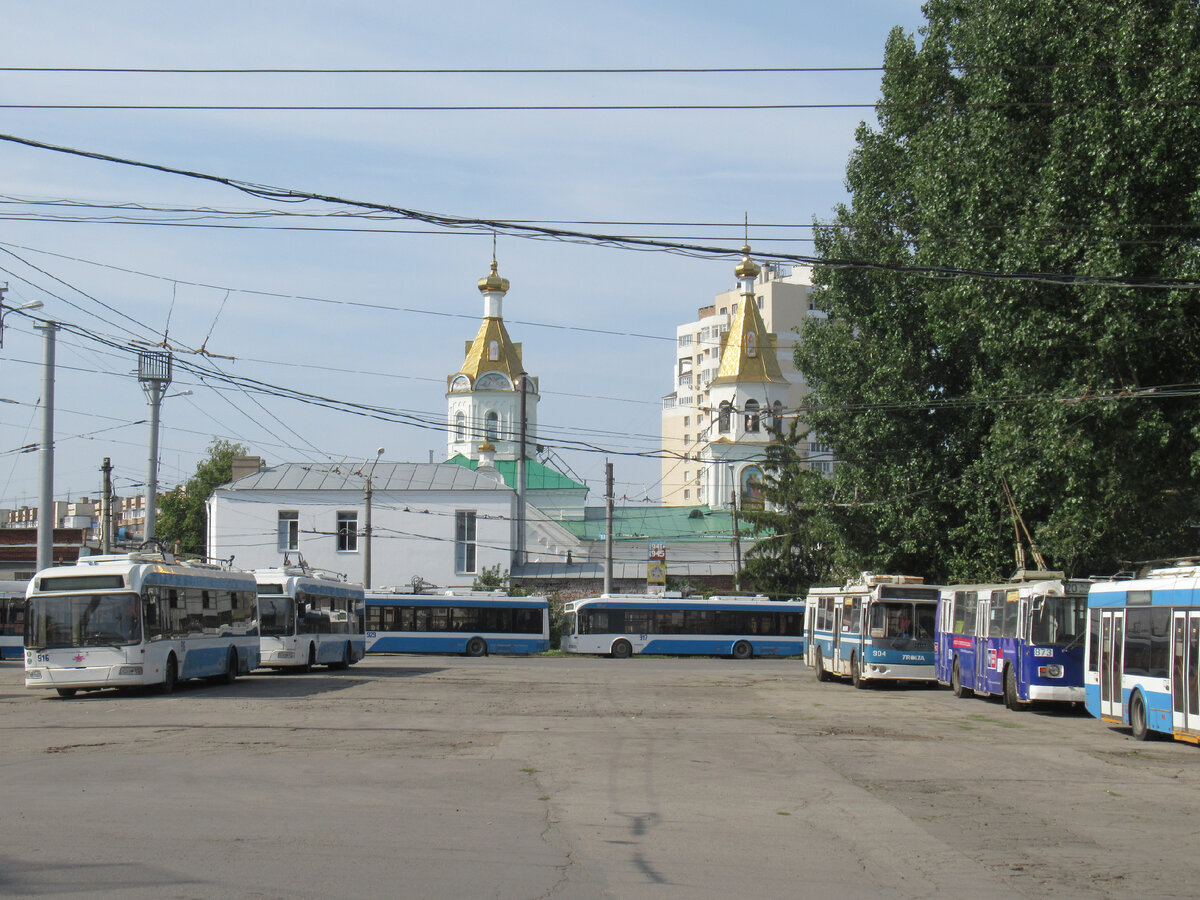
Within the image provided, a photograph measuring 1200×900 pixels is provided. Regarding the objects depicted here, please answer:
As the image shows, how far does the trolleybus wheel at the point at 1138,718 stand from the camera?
18.4 m

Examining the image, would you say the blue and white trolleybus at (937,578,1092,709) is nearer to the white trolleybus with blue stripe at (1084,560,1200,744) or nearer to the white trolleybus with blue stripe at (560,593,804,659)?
the white trolleybus with blue stripe at (1084,560,1200,744)

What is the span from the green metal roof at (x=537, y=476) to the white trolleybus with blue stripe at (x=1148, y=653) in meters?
69.8

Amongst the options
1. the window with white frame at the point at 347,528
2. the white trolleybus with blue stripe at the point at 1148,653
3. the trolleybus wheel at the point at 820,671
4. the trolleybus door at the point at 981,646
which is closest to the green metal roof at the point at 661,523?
the window with white frame at the point at 347,528

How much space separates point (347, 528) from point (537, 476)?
76.4 feet

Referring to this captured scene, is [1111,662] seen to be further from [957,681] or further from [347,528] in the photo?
[347,528]

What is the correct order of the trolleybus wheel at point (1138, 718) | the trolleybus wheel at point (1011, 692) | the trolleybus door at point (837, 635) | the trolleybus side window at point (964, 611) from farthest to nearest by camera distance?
the trolleybus door at point (837, 635), the trolleybus side window at point (964, 611), the trolleybus wheel at point (1011, 692), the trolleybus wheel at point (1138, 718)

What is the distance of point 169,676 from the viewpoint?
993 inches

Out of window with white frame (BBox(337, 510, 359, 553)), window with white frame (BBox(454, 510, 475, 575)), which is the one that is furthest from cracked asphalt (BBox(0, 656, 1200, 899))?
window with white frame (BBox(337, 510, 359, 553))

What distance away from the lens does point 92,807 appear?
10.8m

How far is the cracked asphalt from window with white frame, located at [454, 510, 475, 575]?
4700 centimetres

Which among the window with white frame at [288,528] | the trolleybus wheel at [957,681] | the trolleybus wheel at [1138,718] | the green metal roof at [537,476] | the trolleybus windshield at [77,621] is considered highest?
the green metal roof at [537,476]

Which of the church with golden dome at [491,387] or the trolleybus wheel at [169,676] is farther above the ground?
the church with golden dome at [491,387]

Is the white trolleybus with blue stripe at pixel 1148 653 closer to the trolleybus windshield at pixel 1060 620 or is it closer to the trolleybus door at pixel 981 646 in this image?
the trolleybus windshield at pixel 1060 620

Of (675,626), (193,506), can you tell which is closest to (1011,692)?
(675,626)
